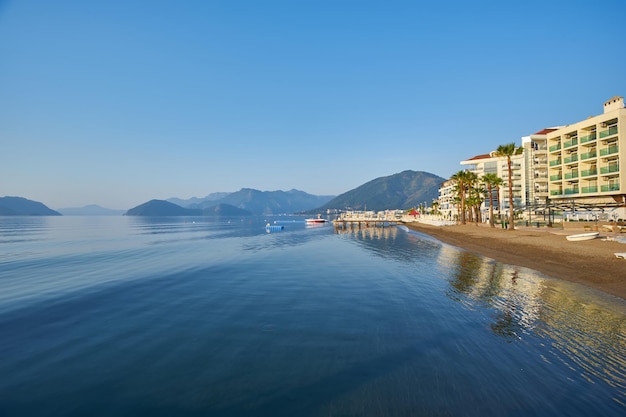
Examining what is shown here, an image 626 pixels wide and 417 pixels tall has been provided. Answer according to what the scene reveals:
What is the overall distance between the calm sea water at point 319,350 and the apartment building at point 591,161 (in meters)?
38.8

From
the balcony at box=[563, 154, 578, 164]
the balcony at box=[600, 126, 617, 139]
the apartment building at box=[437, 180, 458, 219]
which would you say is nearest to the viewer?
the balcony at box=[600, 126, 617, 139]

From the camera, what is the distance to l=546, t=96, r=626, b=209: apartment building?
1745 inches

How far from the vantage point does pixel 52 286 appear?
1956cm

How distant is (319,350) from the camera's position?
926 cm

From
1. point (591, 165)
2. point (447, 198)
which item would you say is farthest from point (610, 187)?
point (447, 198)

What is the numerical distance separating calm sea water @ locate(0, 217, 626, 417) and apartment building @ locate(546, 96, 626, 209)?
38.8 meters

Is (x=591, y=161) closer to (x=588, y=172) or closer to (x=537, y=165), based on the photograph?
(x=588, y=172)

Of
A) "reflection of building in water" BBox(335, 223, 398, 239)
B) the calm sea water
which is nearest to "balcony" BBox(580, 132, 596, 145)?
"reflection of building in water" BBox(335, 223, 398, 239)

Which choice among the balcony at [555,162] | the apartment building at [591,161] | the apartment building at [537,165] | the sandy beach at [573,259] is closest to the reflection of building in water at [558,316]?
the sandy beach at [573,259]

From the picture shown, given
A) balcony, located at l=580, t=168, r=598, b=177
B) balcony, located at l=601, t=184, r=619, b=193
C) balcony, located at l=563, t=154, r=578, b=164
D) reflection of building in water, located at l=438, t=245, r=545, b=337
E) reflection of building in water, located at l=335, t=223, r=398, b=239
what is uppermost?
balcony, located at l=563, t=154, r=578, b=164

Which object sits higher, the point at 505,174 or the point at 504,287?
the point at 505,174

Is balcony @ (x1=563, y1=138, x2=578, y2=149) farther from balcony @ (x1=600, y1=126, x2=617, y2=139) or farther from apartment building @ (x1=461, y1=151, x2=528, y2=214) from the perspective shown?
apartment building @ (x1=461, y1=151, x2=528, y2=214)

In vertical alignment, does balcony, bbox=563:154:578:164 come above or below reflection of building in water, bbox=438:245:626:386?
above

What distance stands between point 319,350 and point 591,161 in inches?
2281
